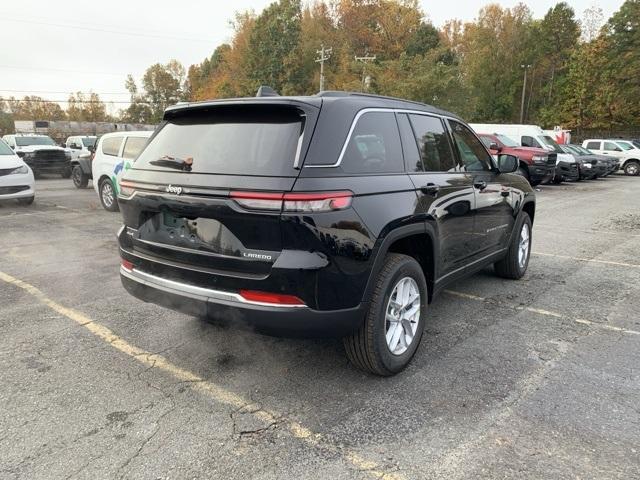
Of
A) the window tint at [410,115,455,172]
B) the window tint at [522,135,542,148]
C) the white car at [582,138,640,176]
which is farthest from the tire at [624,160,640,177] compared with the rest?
the window tint at [410,115,455,172]

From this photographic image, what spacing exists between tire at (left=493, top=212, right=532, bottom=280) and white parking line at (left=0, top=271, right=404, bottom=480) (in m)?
3.63

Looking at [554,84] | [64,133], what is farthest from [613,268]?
[64,133]

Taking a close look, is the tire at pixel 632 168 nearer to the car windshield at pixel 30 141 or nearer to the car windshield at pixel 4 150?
the car windshield at pixel 4 150

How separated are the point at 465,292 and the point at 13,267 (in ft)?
17.5

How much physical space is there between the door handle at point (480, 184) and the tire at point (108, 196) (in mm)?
8405

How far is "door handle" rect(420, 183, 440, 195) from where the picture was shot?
138 inches

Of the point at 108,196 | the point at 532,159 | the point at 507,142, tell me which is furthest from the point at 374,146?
the point at 507,142

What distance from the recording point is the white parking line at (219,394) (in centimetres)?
244

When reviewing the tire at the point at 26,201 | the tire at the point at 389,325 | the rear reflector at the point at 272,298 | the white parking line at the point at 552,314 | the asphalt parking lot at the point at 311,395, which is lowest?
the white parking line at the point at 552,314

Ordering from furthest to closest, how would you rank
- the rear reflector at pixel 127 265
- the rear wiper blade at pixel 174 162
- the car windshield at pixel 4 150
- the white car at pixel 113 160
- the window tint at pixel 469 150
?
1. the car windshield at pixel 4 150
2. the white car at pixel 113 160
3. the window tint at pixel 469 150
4. the rear reflector at pixel 127 265
5. the rear wiper blade at pixel 174 162

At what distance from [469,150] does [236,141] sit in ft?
8.09

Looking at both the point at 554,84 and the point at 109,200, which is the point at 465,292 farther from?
the point at 554,84

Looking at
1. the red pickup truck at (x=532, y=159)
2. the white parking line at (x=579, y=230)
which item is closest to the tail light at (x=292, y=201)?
the white parking line at (x=579, y=230)

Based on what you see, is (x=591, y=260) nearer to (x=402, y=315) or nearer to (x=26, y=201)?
(x=402, y=315)
